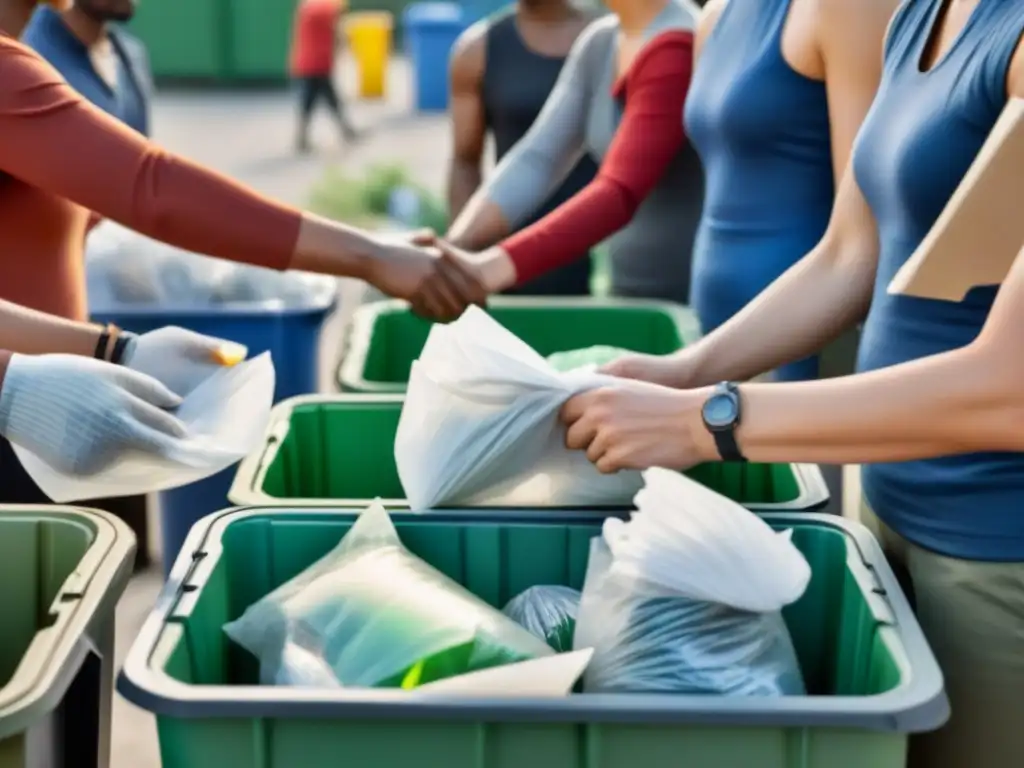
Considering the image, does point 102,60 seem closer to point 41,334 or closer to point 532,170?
point 532,170

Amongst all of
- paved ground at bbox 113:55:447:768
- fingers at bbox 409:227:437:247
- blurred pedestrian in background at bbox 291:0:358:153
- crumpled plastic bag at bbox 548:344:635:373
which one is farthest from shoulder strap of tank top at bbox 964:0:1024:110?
blurred pedestrian in background at bbox 291:0:358:153

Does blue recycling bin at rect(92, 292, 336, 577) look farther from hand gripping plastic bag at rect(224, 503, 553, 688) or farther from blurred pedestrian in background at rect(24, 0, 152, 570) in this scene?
hand gripping plastic bag at rect(224, 503, 553, 688)

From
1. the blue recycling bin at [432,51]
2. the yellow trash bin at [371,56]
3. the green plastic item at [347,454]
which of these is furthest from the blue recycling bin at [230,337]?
the yellow trash bin at [371,56]

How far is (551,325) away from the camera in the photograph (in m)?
2.73

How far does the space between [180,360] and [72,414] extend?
12.8 inches

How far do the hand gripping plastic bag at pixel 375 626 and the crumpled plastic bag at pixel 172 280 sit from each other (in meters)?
1.63

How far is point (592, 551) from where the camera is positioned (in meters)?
1.42

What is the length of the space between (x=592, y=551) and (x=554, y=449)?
6.8 inches

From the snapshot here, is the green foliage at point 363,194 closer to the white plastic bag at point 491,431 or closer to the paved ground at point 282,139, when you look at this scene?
the paved ground at point 282,139

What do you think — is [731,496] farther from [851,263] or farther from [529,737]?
[529,737]

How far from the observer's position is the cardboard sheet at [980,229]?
120 cm

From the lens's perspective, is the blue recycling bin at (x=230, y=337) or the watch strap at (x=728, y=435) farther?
the blue recycling bin at (x=230, y=337)

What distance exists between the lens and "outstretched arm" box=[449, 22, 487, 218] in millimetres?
3244

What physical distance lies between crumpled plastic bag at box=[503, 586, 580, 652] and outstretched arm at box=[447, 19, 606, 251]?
138 cm
